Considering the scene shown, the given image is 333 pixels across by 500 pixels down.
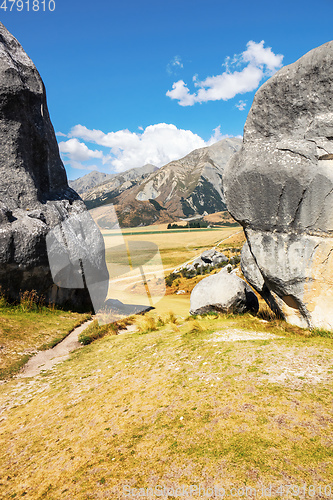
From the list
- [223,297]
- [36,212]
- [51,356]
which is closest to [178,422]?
[51,356]

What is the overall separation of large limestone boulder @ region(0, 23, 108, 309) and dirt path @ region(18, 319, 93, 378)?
384 centimetres

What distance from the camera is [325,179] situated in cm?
841

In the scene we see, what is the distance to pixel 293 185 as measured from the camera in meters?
8.86

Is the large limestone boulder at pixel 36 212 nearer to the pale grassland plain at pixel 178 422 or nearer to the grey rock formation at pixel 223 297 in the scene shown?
the pale grassland plain at pixel 178 422

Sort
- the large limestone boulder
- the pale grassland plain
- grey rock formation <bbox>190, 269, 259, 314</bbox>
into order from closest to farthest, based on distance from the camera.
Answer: the pale grassland plain < grey rock formation <bbox>190, 269, 259, 314</bbox> < the large limestone boulder

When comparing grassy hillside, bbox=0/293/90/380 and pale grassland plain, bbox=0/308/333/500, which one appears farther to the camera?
grassy hillside, bbox=0/293/90/380

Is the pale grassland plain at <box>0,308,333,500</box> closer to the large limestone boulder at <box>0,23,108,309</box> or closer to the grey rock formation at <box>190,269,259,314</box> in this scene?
the grey rock formation at <box>190,269,259,314</box>

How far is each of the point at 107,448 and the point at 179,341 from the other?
5096 mm

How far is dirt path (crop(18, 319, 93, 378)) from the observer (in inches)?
371

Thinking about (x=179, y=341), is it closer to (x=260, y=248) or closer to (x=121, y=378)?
(x=121, y=378)

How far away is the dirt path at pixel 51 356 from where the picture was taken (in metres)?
9.43

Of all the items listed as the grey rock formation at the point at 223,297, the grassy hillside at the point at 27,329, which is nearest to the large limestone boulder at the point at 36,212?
the grassy hillside at the point at 27,329

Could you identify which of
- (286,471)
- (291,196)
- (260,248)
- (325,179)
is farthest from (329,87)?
(286,471)

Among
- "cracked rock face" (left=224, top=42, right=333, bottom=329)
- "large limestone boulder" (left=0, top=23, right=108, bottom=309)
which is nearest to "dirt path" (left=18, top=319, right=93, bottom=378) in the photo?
"large limestone boulder" (left=0, top=23, right=108, bottom=309)
